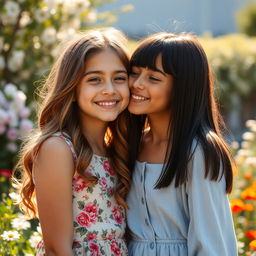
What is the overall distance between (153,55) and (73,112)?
435mm

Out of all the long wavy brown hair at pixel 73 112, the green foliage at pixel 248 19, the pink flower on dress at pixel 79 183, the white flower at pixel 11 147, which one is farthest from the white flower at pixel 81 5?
the green foliage at pixel 248 19

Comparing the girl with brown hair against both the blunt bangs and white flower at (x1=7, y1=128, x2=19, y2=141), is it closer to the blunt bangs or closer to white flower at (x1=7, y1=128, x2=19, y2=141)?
the blunt bangs

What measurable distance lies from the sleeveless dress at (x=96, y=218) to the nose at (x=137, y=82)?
0.36 m

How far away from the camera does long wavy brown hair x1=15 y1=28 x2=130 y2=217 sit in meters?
2.70

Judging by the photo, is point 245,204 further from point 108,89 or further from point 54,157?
point 54,157

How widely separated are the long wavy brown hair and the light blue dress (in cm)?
10

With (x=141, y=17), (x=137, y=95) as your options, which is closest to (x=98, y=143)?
(x=137, y=95)

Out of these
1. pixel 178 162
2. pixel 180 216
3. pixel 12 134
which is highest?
pixel 178 162

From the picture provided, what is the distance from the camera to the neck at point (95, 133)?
9.32 ft

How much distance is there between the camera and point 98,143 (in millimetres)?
2893

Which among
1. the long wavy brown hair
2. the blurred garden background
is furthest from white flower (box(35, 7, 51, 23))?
the long wavy brown hair

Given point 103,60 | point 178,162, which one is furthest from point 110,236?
point 103,60

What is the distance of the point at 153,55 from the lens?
2760 mm

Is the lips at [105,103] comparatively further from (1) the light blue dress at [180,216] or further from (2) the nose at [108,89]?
(1) the light blue dress at [180,216]
